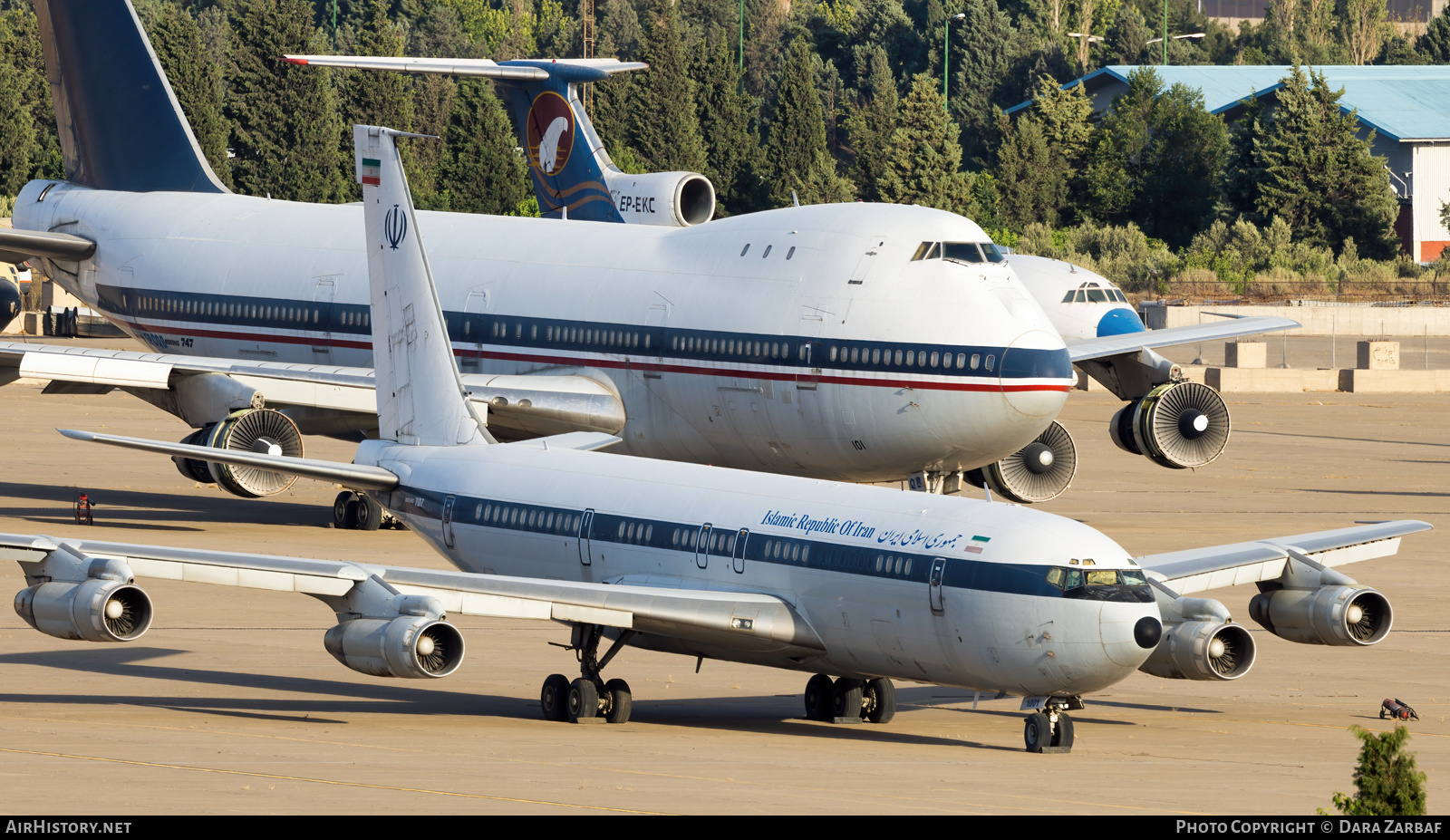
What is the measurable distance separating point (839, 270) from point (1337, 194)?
3954 inches

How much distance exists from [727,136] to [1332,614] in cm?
11696

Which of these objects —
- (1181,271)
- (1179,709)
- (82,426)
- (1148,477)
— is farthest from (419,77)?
(1179,709)

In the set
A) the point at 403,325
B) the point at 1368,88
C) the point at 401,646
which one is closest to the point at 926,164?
the point at 1368,88

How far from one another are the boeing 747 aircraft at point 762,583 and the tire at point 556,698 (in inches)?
1.1

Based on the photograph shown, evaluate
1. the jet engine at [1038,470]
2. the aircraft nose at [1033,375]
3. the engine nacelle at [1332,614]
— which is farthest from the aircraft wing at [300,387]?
the engine nacelle at [1332,614]

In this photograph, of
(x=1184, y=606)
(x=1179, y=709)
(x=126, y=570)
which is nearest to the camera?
(x=126, y=570)

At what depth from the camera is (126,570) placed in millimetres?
23969

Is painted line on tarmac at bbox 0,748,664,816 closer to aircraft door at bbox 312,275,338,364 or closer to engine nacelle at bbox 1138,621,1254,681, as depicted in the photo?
engine nacelle at bbox 1138,621,1254,681

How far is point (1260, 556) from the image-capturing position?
28.0 metres

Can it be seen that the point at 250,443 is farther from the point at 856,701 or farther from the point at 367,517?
the point at 856,701

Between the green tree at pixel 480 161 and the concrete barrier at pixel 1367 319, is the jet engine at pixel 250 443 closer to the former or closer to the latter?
the concrete barrier at pixel 1367 319

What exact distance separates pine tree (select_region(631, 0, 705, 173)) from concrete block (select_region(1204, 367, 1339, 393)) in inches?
2345

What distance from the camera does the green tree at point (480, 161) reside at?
429 ft
